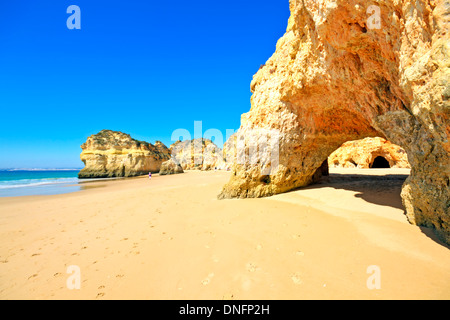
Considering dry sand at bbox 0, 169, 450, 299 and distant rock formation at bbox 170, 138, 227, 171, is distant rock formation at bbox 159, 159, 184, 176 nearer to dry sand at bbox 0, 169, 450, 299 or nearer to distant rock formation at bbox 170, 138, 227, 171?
distant rock formation at bbox 170, 138, 227, 171

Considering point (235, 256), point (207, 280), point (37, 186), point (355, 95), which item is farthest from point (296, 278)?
point (37, 186)

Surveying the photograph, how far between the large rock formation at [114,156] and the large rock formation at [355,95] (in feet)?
127

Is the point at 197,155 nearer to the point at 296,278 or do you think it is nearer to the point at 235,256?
the point at 235,256

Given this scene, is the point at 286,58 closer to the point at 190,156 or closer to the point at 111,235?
the point at 111,235

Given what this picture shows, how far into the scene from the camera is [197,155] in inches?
2520

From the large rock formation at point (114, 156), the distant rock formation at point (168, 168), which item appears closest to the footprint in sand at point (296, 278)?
the distant rock formation at point (168, 168)

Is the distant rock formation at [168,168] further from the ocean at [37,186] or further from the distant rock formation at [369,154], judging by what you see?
the distant rock formation at [369,154]

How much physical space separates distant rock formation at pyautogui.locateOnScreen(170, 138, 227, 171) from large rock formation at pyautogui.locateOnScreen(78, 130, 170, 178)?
58.2ft

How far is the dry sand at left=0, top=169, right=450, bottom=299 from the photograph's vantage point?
2.63m

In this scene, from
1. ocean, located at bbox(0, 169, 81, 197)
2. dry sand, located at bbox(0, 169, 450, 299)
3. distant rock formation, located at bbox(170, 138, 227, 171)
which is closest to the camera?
dry sand, located at bbox(0, 169, 450, 299)

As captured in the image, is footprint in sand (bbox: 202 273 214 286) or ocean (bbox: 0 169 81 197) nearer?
footprint in sand (bbox: 202 273 214 286)

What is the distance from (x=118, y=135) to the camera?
45094 mm

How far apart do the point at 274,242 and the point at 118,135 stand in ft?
163

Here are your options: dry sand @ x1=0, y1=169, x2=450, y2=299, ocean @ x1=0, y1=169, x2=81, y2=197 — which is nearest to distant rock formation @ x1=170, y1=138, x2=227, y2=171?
ocean @ x1=0, y1=169, x2=81, y2=197
